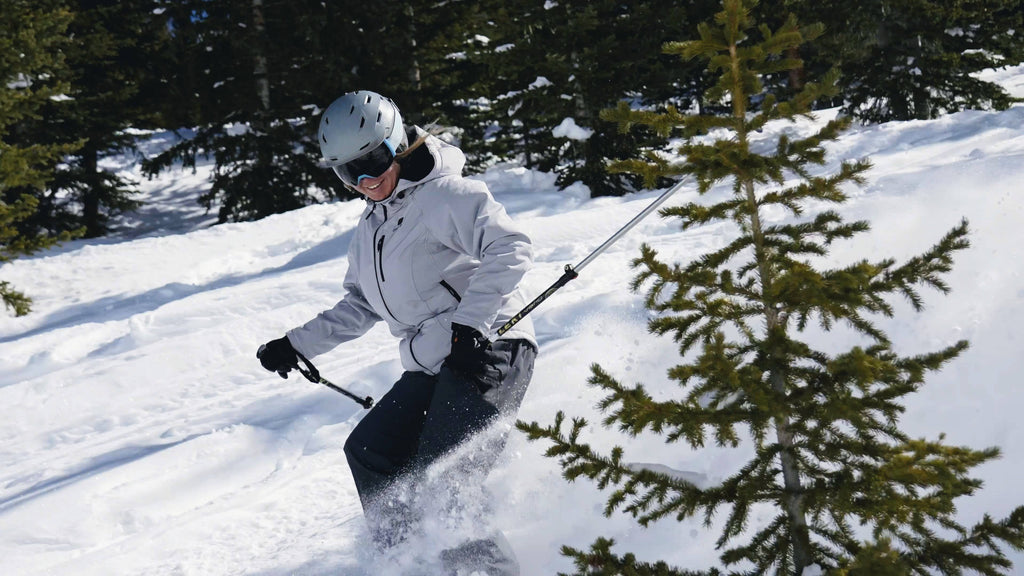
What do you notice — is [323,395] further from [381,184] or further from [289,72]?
[289,72]

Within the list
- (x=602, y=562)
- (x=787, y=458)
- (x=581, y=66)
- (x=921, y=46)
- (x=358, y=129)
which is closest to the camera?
(x=602, y=562)

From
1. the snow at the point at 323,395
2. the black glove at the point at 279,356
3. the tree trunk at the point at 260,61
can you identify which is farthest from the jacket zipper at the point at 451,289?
the tree trunk at the point at 260,61

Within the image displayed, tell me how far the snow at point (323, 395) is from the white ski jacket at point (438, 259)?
3.51ft

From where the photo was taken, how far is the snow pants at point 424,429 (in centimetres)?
352

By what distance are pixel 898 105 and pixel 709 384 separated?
16.3m

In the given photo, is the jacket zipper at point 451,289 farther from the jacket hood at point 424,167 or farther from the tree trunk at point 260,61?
the tree trunk at point 260,61

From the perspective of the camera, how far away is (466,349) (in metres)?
3.27

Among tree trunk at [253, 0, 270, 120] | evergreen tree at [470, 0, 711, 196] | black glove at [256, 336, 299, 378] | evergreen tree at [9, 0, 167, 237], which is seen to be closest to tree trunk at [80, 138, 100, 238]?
evergreen tree at [9, 0, 167, 237]

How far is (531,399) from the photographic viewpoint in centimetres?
549

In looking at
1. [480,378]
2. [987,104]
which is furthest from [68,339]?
[987,104]

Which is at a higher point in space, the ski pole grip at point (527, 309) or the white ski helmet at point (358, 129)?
the white ski helmet at point (358, 129)

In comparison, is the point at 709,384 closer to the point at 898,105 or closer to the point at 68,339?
the point at 68,339

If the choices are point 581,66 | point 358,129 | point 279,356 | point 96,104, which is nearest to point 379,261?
point 358,129

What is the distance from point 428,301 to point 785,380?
1709mm
